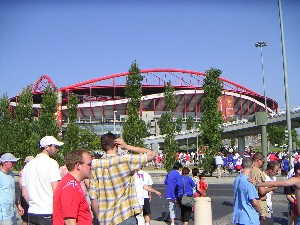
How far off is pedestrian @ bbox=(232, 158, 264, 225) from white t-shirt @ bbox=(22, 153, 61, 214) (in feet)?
8.15

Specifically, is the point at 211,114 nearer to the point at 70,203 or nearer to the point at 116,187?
the point at 116,187

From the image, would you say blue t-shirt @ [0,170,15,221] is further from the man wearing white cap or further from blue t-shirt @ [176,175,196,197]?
blue t-shirt @ [176,175,196,197]

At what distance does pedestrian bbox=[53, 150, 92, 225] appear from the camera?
402cm

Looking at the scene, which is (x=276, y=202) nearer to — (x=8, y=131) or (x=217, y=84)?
(x=217, y=84)

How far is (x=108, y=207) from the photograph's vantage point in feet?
16.3

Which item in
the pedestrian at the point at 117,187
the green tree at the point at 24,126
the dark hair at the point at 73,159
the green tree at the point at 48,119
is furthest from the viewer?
the green tree at the point at 24,126

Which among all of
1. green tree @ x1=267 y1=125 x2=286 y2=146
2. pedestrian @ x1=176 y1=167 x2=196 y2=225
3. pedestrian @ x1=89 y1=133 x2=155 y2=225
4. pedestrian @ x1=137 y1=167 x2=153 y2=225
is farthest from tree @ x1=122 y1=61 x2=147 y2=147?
green tree @ x1=267 y1=125 x2=286 y2=146

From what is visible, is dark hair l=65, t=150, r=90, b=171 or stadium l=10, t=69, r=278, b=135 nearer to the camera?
dark hair l=65, t=150, r=90, b=171

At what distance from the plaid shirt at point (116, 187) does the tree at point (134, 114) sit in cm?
2917

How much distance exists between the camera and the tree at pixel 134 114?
114 ft

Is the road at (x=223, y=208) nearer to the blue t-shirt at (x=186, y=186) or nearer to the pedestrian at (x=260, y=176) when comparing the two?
the blue t-shirt at (x=186, y=186)

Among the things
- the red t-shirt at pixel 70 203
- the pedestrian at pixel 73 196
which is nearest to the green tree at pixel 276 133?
the pedestrian at pixel 73 196

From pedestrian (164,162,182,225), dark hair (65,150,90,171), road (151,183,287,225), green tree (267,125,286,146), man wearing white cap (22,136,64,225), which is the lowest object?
road (151,183,287,225)

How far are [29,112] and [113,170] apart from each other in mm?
37113
